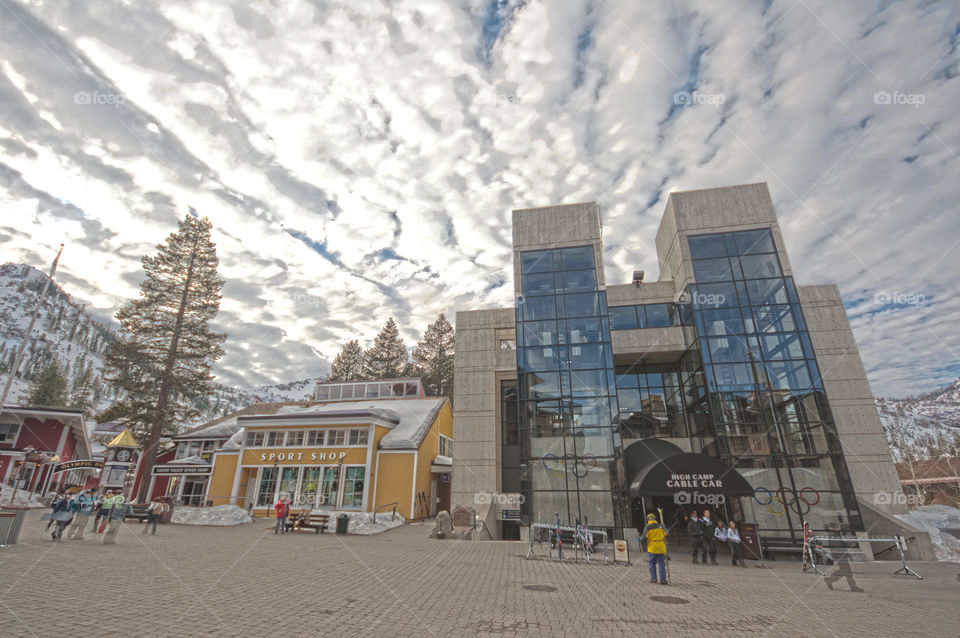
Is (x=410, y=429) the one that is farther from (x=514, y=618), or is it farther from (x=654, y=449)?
(x=514, y=618)

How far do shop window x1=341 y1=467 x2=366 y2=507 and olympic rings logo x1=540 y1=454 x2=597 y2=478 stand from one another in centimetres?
1339

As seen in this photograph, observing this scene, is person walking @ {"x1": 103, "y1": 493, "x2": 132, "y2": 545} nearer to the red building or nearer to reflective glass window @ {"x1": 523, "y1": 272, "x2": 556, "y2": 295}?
reflective glass window @ {"x1": 523, "y1": 272, "x2": 556, "y2": 295}

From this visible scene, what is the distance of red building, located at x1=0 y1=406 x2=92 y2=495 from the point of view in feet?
109

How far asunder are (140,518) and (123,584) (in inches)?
775

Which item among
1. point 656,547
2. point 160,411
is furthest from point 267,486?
point 656,547

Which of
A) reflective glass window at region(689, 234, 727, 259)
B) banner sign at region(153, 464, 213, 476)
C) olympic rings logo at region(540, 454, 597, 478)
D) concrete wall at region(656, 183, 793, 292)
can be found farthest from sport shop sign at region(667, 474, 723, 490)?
banner sign at region(153, 464, 213, 476)

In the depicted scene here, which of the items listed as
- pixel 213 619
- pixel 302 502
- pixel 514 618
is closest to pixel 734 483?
pixel 514 618

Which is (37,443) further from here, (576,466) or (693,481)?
(693,481)

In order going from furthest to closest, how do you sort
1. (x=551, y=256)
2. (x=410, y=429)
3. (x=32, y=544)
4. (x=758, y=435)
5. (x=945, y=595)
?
(x=410, y=429) → (x=551, y=256) → (x=758, y=435) → (x=32, y=544) → (x=945, y=595)

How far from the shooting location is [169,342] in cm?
3331

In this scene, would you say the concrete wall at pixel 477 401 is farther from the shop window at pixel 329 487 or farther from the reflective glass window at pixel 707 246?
the reflective glass window at pixel 707 246

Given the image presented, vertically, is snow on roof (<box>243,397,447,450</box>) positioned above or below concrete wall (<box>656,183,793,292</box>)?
below

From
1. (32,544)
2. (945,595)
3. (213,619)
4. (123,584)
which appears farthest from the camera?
(32,544)

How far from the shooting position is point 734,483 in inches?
738
